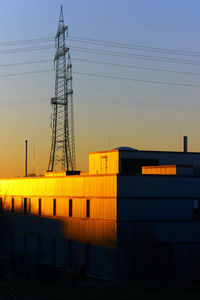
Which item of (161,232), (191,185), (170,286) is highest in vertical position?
(191,185)

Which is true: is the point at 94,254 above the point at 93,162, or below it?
below

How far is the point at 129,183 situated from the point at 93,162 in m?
13.3

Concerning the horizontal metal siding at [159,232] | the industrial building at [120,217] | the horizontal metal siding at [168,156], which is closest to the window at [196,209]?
the industrial building at [120,217]

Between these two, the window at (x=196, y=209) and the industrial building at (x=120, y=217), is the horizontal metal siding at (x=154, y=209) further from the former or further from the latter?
the window at (x=196, y=209)

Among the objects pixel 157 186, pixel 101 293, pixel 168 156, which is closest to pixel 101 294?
pixel 101 293

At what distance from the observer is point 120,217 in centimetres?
3953

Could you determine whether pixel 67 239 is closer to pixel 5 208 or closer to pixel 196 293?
pixel 5 208

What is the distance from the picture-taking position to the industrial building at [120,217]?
3938 centimetres

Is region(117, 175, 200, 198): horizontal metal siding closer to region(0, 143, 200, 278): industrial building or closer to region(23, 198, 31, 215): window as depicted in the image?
region(0, 143, 200, 278): industrial building

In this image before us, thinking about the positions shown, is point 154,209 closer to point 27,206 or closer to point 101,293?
point 101,293

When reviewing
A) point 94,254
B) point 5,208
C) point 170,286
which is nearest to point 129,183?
point 94,254

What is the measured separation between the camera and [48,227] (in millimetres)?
49188

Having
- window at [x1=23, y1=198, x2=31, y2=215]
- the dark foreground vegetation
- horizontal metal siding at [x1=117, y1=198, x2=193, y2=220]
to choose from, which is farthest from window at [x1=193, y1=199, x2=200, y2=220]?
window at [x1=23, y1=198, x2=31, y2=215]

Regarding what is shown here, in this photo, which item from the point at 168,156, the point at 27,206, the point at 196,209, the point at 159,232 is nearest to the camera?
the point at 159,232
